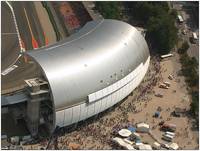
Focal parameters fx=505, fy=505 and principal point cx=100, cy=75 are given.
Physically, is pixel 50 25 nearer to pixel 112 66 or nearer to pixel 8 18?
pixel 8 18

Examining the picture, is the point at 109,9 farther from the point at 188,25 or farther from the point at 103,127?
the point at 103,127

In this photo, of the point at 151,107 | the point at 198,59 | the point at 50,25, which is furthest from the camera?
the point at 50,25

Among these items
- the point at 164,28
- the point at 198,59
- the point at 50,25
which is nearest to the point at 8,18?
the point at 50,25

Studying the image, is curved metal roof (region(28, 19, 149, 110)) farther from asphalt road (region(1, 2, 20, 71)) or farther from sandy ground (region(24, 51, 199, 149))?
asphalt road (region(1, 2, 20, 71))

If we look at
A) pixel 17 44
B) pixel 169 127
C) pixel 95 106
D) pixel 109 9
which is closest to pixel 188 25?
pixel 109 9

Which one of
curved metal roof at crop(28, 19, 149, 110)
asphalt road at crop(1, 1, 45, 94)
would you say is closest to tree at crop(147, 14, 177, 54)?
curved metal roof at crop(28, 19, 149, 110)

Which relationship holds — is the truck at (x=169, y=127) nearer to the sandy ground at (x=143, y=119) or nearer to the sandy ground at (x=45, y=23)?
the sandy ground at (x=143, y=119)
